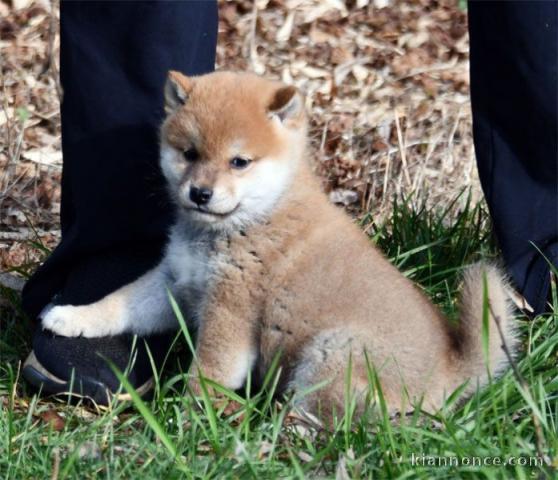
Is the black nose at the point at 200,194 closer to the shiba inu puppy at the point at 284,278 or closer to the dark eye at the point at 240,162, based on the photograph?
the shiba inu puppy at the point at 284,278

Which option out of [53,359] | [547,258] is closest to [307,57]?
[547,258]

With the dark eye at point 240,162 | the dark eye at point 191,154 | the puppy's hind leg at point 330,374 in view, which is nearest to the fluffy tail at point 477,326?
the puppy's hind leg at point 330,374

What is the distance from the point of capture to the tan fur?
120 inches

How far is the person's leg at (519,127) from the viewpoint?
341 cm

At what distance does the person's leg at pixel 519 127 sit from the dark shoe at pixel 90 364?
1224 mm

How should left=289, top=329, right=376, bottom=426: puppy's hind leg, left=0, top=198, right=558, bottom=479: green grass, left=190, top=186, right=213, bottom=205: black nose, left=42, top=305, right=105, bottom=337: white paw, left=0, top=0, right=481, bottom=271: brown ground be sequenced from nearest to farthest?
left=0, top=198, right=558, bottom=479: green grass
left=289, top=329, right=376, bottom=426: puppy's hind leg
left=190, top=186, right=213, bottom=205: black nose
left=42, top=305, right=105, bottom=337: white paw
left=0, top=0, right=481, bottom=271: brown ground

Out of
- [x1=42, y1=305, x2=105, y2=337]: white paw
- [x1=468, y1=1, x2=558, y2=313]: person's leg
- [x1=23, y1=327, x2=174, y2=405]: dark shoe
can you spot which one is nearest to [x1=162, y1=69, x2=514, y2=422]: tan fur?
[x1=23, y1=327, x2=174, y2=405]: dark shoe

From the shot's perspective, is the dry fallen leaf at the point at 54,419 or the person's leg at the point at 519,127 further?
the person's leg at the point at 519,127

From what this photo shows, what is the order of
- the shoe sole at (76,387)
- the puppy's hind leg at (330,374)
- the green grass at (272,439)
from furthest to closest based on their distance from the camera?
the shoe sole at (76,387), the puppy's hind leg at (330,374), the green grass at (272,439)

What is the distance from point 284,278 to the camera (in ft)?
10.3

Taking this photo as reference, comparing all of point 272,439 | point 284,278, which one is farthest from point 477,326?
point 272,439

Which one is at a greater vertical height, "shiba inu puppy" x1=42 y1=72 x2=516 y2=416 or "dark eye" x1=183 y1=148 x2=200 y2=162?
"dark eye" x1=183 y1=148 x2=200 y2=162

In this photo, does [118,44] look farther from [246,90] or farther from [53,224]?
[53,224]

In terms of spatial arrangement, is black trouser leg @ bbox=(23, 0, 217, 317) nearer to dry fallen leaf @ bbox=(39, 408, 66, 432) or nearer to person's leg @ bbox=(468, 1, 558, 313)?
dry fallen leaf @ bbox=(39, 408, 66, 432)
